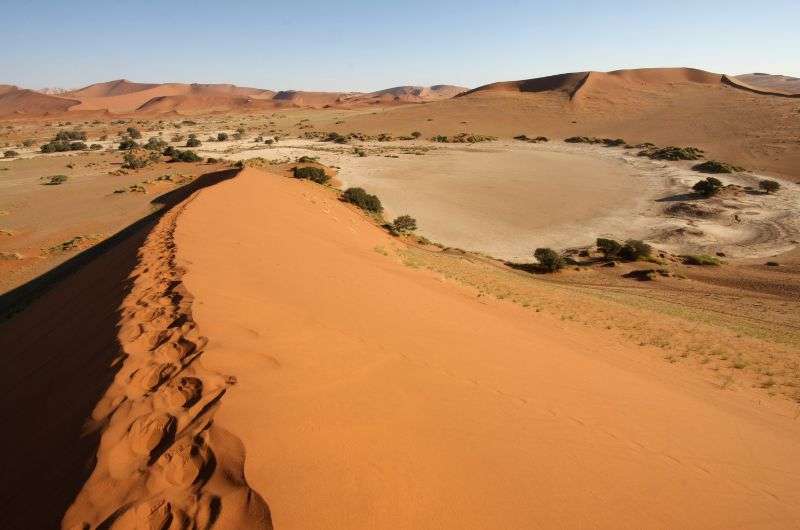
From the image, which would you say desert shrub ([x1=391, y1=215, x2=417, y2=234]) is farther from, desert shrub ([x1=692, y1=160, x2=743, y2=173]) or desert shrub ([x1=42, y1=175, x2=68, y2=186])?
desert shrub ([x1=692, y1=160, x2=743, y2=173])

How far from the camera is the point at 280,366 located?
15.6ft

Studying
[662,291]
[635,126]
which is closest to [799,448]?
[662,291]

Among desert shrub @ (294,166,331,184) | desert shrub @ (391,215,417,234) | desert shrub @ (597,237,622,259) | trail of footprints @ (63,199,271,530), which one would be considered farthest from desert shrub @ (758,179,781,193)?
trail of footprints @ (63,199,271,530)

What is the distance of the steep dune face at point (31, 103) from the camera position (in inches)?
3777

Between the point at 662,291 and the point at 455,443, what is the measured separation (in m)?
18.4

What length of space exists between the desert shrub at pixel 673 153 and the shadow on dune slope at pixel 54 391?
176 ft

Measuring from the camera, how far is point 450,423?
4438 millimetres

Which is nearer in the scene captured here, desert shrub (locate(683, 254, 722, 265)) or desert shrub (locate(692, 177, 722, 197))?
desert shrub (locate(683, 254, 722, 265))

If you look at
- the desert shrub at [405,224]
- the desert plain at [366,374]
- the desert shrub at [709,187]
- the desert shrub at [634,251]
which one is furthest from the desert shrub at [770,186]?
the desert shrub at [405,224]

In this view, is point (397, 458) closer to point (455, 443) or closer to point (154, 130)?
point (455, 443)

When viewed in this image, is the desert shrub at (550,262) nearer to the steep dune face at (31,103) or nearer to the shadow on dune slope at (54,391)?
the shadow on dune slope at (54,391)

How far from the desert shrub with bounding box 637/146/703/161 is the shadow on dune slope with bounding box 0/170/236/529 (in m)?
53.6

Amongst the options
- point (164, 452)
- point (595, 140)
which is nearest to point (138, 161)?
point (164, 452)

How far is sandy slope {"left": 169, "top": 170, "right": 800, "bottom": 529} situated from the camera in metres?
3.37
